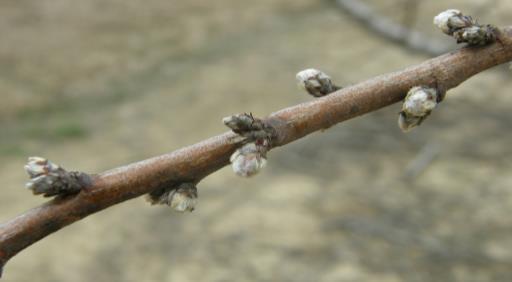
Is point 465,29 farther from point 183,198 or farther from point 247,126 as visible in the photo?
point 183,198

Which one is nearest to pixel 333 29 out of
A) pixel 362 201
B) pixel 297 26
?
pixel 297 26

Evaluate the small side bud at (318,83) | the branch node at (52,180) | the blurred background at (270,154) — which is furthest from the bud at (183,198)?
the blurred background at (270,154)

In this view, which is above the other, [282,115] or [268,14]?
[268,14]

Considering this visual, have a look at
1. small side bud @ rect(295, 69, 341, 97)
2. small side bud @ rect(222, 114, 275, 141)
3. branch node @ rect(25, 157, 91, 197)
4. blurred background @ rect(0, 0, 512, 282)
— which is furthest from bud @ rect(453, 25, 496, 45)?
blurred background @ rect(0, 0, 512, 282)

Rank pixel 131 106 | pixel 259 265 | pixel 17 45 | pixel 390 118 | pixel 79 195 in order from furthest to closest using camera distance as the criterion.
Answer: pixel 17 45
pixel 131 106
pixel 390 118
pixel 259 265
pixel 79 195

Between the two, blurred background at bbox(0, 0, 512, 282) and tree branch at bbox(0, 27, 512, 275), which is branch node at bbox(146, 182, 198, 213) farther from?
blurred background at bbox(0, 0, 512, 282)

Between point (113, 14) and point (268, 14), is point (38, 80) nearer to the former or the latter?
point (113, 14)

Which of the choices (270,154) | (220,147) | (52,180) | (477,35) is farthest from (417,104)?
(270,154)
